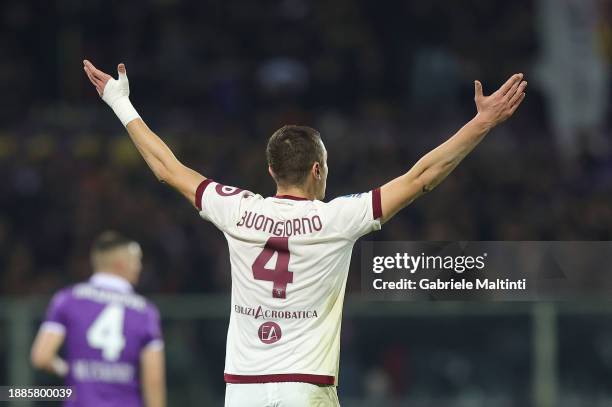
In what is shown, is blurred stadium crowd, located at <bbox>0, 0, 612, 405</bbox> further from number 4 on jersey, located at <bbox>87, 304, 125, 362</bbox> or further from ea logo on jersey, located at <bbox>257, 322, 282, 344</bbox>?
ea logo on jersey, located at <bbox>257, 322, 282, 344</bbox>

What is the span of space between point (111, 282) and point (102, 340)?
39cm

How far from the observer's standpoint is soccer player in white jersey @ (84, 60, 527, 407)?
15.8 ft

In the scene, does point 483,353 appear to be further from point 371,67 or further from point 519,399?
point 371,67

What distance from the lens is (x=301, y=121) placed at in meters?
14.2

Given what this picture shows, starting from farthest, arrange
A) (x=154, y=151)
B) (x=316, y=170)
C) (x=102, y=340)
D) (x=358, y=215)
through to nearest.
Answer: (x=102, y=340) < (x=154, y=151) < (x=316, y=170) < (x=358, y=215)

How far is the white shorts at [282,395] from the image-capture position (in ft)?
15.6

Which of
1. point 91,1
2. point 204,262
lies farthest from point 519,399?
point 91,1

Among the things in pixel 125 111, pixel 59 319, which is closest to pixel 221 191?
pixel 125 111

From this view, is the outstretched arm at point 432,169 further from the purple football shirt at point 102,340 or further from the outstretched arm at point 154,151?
the purple football shirt at point 102,340

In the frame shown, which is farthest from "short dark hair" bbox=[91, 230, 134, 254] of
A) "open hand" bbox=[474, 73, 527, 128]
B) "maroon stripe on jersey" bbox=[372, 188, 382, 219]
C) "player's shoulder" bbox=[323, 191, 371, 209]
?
"open hand" bbox=[474, 73, 527, 128]

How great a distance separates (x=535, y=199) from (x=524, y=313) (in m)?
1.20

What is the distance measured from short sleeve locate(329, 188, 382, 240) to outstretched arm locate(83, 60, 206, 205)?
1.95 feet

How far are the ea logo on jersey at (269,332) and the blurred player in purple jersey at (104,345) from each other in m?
2.87

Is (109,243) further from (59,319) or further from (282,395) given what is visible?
(282,395)
